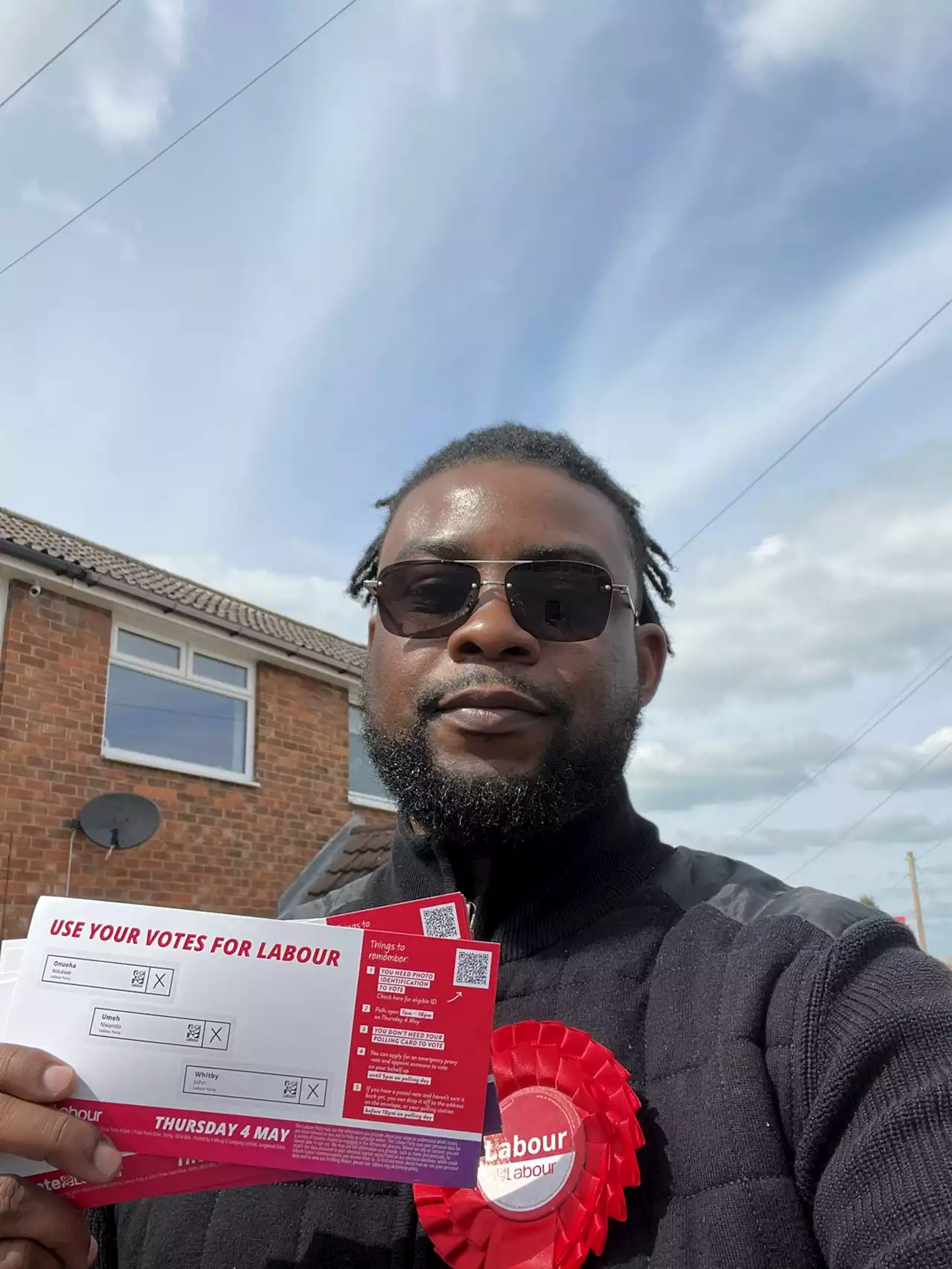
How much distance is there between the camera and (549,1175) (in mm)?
1254

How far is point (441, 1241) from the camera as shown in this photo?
1236 mm

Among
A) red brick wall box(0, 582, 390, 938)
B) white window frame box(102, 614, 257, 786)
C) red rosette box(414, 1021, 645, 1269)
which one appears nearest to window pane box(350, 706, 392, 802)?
red brick wall box(0, 582, 390, 938)

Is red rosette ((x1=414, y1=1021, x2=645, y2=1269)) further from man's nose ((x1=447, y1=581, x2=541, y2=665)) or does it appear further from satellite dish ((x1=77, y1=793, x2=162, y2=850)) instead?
satellite dish ((x1=77, y1=793, x2=162, y2=850))

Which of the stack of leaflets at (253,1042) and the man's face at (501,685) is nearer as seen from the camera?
the stack of leaflets at (253,1042)

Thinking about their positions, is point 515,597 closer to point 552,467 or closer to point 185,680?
point 552,467

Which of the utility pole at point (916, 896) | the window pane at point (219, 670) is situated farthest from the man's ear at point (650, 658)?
the utility pole at point (916, 896)

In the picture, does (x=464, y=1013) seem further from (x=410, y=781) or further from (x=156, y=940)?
(x=410, y=781)

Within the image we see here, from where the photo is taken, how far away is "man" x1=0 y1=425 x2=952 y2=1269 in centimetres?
111

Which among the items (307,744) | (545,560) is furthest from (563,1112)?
(307,744)

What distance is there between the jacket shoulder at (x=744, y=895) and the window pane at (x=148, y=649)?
887 centimetres

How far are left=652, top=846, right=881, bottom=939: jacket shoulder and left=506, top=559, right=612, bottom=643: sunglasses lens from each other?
0.49 metres

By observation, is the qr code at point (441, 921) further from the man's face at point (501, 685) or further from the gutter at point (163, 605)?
the gutter at point (163, 605)

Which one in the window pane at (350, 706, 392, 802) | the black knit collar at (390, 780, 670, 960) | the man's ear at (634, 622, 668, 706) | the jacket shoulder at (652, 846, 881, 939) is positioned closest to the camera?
the jacket shoulder at (652, 846, 881, 939)

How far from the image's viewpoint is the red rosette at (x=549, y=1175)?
121cm
